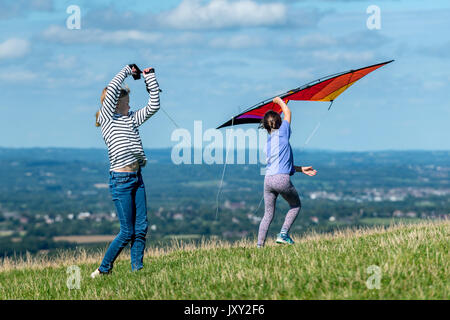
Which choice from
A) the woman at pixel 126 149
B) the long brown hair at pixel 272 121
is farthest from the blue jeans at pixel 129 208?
the long brown hair at pixel 272 121

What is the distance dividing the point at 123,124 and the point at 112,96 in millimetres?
392

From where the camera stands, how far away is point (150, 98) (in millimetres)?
8133

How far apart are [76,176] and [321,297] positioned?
191290mm

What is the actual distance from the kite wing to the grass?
2.84 m

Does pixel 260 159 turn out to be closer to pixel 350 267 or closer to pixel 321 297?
pixel 350 267

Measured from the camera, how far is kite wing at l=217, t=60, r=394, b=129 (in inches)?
432

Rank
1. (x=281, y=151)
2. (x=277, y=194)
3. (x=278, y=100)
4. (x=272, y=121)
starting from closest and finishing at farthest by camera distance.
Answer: (x=281, y=151), (x=272, y=121), (x=277, y=194), (x=278, y=100)

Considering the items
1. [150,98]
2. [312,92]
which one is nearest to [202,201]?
[312,92]

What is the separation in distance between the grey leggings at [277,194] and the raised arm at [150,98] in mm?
2195

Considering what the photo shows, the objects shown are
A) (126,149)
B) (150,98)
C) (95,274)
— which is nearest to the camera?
(126,149)

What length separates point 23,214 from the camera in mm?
135000

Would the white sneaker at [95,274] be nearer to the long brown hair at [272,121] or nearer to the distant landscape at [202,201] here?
the long brown hair at [272,121]

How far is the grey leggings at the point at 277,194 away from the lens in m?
9.15

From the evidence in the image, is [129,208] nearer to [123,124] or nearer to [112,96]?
[123,124]
